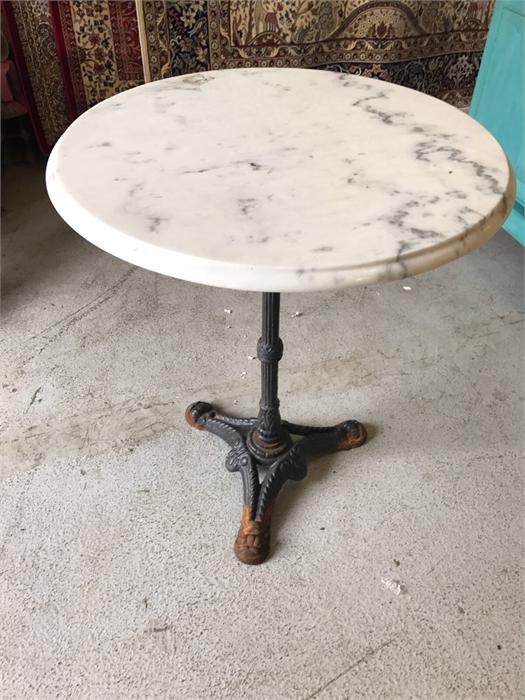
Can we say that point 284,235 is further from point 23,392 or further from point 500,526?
point 23,392

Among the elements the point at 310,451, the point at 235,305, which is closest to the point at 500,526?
the point at 310,451

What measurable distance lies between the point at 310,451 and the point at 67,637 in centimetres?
57

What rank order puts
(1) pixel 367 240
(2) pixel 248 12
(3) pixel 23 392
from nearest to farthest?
1. (1) pixel 367 240
2. (3) pixel 23 392
3. (2) pixel 248 12

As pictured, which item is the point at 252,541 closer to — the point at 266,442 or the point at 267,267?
the point at 266,442

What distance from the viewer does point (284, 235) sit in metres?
0.72

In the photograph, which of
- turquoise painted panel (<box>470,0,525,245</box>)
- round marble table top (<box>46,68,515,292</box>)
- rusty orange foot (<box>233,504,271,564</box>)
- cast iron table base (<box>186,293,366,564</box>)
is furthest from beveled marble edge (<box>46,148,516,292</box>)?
Answer: turquoise painted panel (<box>470,0,525,245</box>)

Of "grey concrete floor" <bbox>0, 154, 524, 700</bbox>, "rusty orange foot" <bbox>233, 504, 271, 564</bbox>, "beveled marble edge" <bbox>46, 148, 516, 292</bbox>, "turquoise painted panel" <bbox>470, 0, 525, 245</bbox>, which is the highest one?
"beveled marble edge" <bbox>46, 148, 516, 292</bbox>

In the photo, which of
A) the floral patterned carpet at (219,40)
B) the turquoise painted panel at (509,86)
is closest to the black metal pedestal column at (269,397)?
the turquoise painted panel at (509,86)

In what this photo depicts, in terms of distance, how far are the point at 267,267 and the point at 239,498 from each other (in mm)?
679

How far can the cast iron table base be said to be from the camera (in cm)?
112

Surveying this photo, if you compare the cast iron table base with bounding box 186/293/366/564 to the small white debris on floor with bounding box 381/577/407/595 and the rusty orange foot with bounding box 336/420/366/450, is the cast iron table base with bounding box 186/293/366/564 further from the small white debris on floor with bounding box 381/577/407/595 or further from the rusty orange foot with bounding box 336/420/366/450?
the small white debris on floor with bounding box 381/577/407/595

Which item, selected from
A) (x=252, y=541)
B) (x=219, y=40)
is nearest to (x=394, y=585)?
(x=252, y=541)

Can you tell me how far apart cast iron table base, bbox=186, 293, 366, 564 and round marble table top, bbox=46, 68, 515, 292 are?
26 cm

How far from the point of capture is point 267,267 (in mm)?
678
